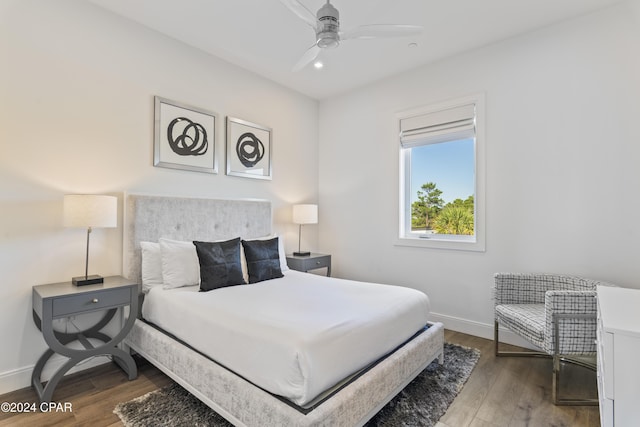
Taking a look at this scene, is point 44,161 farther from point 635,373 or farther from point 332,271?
point 635,373

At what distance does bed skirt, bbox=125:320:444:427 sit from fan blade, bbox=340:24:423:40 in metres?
2.06

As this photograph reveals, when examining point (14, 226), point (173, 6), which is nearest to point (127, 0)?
point (173, 6)

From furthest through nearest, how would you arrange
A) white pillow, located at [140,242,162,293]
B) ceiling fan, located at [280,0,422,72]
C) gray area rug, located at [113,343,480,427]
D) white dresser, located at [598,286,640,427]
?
white pillow, located at [140,242,162,293], ceiling fan, located at [280,0,422,72], gray area rug, located at [113,343,480,427], white dresser, located at [598,286,640,427]

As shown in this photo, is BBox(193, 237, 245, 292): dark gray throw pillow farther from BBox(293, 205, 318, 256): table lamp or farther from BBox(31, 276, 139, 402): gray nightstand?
BBox(293, 205, 318, 256): table lamp

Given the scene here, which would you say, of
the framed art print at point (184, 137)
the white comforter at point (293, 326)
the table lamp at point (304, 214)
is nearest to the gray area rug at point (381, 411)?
the white comforter at point (293, 326)

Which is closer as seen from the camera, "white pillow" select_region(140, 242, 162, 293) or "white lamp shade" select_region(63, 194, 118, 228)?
"white lamp shade" select_region(63, 194, 118, 228)

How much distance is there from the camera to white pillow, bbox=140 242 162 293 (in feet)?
8.66

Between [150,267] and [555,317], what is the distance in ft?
9.91

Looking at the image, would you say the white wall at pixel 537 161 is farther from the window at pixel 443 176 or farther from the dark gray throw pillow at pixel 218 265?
the dark gray throw pillow at pixel 218 265

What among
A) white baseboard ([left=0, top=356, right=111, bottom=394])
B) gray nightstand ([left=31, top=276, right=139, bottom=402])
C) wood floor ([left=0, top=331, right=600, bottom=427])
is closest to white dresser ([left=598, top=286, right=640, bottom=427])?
wood floor ([left=0, top=331, right=600, bottom=427])

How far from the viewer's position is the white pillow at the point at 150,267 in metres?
2.64

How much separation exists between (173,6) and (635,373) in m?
3.59

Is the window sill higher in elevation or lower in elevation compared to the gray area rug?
higher

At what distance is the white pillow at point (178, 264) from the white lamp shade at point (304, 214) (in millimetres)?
1547
